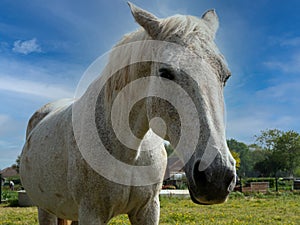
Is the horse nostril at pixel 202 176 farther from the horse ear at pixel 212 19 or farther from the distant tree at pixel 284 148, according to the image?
the distant tree at pixel 284 148

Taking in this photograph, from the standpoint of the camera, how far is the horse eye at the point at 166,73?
5.80 ft

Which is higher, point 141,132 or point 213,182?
point 141,132

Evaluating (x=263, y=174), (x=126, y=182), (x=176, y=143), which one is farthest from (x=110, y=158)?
(x=263, y=174)

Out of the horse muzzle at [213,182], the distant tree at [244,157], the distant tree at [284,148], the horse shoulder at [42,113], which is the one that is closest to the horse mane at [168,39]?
the horse muzzle at [213,182]

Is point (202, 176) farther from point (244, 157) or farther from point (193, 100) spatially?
point (244, 157)

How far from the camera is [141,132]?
2328 mm

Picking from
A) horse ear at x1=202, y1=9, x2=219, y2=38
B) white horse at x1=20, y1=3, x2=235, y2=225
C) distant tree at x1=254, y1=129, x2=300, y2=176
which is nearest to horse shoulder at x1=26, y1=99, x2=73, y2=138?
white horse at x1=20, y1=3, x2=235, y2=225

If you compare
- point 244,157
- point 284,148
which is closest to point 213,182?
point 284,148

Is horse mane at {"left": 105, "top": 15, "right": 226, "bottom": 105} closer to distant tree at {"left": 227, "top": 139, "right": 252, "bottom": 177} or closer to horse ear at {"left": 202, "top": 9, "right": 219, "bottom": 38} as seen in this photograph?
Answer: horse ear at {"left": 202, "top": 9, "right": 219, "bottom": 38}

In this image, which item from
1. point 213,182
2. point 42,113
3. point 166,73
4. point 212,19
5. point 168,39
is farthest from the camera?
point 42,113

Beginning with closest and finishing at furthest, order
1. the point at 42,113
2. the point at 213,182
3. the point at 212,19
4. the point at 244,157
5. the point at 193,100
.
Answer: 1. the point at 213,182
2. the point at 193,100
3. the point at 212,19
4. the point at 42,113
5. the point at 244,157

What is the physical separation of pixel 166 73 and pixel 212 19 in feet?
2.41

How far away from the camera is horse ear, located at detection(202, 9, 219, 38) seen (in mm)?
2186

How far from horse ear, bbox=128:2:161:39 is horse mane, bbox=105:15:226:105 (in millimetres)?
32
